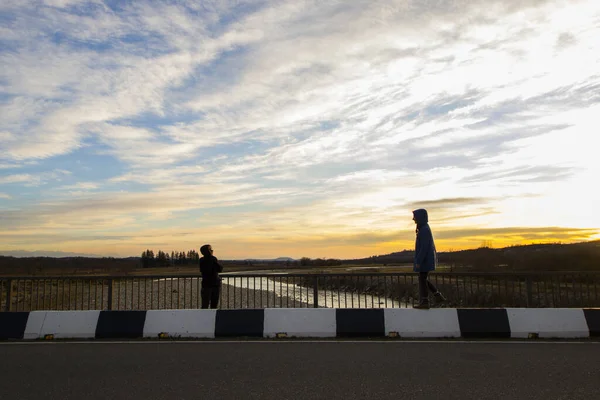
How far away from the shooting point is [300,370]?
723 centimetres

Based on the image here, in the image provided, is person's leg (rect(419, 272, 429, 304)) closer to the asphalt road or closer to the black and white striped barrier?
the black and white striped barrier

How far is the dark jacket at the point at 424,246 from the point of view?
10992 mm

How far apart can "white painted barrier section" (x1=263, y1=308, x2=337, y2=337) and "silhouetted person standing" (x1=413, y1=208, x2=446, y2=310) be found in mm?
1763

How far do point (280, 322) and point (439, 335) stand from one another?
9.31ft

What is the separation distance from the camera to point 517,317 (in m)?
10.4

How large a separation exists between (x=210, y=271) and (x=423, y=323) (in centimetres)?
502

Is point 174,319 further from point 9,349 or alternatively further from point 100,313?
point 9,349

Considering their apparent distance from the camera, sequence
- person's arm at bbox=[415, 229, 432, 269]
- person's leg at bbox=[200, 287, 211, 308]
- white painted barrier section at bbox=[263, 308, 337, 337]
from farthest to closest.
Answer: person's leg at bbox=[200, 287, 211, 308] < person's arm at bbox=[415, 229, 432, 269] < white painted barrier section at bbox=[263, 308, 337, 337]

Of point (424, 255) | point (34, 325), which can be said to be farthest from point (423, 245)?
point (34, 325)

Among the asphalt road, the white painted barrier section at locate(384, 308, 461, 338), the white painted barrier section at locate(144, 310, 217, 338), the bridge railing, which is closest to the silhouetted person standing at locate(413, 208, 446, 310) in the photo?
the white painted barrier section at locate(384, 308, 461, 338)

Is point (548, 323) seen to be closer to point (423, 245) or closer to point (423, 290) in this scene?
point (423, 290)

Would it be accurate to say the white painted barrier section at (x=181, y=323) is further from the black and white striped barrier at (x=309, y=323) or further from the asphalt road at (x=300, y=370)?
the asphalt road at (x=300, y=370)

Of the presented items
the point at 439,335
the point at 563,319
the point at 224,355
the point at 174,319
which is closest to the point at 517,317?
the point at 563,319

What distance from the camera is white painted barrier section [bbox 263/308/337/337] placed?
10.3 metres
